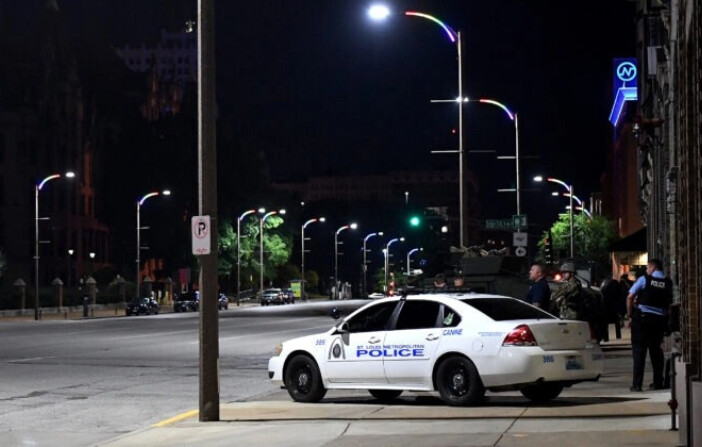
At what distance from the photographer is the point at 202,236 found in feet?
50.1

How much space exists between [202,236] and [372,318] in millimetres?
3464

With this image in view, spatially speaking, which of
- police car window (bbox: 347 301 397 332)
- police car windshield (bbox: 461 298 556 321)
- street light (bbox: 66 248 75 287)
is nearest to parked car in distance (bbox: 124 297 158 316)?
street light (bbox: 66 248 75 287)

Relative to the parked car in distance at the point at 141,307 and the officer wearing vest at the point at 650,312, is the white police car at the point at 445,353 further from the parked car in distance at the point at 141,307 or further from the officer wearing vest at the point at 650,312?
the parked car in distance at the point at 141,307

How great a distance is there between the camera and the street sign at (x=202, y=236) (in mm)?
15266

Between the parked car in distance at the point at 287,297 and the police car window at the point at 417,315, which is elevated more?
the police car window at the point at 417,315

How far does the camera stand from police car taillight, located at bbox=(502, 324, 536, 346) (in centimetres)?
1625

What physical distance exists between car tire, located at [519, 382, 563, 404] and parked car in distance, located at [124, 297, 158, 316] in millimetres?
65720

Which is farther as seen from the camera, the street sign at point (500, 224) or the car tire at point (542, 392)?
the street sign at point (500, 224)

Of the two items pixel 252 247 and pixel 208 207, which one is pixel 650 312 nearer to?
pixel 208 207

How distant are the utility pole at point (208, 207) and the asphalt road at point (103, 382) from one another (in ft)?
4.03

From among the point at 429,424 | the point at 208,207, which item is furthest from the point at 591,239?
the point at 429,424

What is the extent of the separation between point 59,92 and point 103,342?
76.1 meters

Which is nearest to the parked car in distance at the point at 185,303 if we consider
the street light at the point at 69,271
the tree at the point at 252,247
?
the street light at the point at 69,271

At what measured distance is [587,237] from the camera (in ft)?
279
